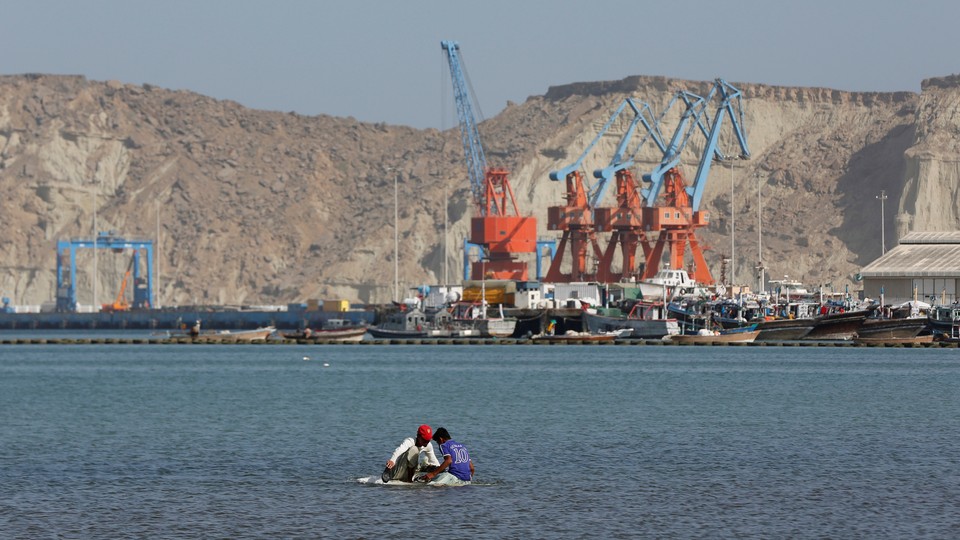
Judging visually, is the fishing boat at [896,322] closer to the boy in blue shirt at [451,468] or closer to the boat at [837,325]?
the boat at [837,325]

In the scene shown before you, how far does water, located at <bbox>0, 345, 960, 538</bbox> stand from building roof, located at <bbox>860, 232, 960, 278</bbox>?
59232 mm

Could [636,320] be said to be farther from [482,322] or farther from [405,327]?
[405,327]

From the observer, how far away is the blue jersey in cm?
3888

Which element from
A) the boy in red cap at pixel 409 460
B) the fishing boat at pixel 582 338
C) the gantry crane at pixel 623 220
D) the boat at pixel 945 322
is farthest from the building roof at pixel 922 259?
the boy in red cap at pixel 409 460

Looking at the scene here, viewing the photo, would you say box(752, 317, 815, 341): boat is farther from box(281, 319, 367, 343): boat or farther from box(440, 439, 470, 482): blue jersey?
box(440, 439, 470, 482): blue jersey

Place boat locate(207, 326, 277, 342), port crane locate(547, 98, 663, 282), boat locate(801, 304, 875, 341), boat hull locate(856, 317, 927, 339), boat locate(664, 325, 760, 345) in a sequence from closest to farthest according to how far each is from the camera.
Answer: boat hull locate(856, 317, 927, 339) → boat locate(664, 325, 760, 345) → boat locate(801, 304, 875, 341) → boat locate(207, 326, 277, 342) → port crane locate(547, 98, 663, 282)

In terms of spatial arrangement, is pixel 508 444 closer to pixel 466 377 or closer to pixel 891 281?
pixel 466 377

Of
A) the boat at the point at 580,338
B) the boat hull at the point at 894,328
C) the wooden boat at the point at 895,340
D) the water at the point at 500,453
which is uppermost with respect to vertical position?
the boat hull at the point at 894,328

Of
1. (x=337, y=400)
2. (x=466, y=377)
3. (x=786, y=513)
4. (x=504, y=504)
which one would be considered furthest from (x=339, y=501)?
(x=466, y=377)

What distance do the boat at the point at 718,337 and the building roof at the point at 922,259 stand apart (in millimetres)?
23249

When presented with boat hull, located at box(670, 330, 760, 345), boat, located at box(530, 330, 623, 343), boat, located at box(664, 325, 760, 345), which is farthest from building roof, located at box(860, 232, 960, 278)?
Result: boat, located at box(530, 330, 623, 343)

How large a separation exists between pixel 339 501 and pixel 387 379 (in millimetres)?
49750

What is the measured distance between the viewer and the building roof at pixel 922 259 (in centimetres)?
15050

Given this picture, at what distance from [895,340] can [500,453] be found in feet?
278
